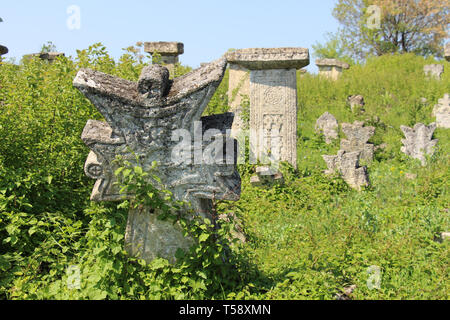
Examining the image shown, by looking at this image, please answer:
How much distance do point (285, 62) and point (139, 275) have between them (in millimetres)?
4975

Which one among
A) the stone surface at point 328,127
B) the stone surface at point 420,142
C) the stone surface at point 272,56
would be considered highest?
the stone surface at point 272,56

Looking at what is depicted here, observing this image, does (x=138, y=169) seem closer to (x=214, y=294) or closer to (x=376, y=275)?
(x=214, y=294)

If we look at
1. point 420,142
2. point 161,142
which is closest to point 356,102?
point 420,142

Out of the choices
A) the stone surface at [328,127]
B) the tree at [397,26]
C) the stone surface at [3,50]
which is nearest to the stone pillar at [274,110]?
the stone surface at [328,127]

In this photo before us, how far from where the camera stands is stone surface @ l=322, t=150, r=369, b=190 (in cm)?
714

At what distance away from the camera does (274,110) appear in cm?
788

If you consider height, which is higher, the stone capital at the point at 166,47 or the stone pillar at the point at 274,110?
the stone capital at the point at 166,47

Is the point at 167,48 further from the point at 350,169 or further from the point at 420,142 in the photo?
the point at 420,142

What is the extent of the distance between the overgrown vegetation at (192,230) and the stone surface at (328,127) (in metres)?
3.11

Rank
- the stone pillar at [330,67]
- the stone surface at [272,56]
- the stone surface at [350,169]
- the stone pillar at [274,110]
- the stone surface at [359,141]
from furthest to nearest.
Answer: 1. the stone pillar at [330,67]
2. the stone surface at [359,141]
3. the stone pillar at [274,110]
4. the stone surface at [272,56]
5. the stone surface at [350,169]

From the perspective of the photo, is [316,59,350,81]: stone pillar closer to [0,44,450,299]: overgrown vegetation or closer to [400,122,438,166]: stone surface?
[400,122,438,166]: stone surface

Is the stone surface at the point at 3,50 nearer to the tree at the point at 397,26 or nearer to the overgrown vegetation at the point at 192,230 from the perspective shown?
the overgrown vegetation at the point at 192,230

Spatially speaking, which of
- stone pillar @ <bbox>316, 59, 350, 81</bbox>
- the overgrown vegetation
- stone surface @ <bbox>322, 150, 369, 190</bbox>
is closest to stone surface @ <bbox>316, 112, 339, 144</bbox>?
stone surface @ <bbox>322, 150, 369, 190</bbox>

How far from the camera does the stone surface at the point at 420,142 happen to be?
27.4 feet
